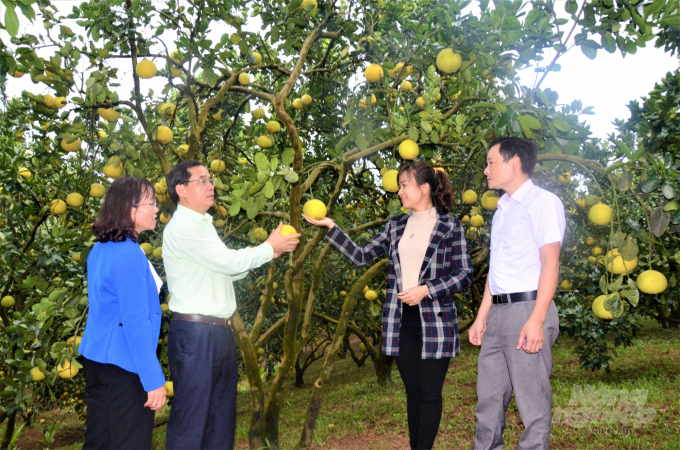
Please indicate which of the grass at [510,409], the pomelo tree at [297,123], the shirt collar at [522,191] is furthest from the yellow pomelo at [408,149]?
the grass at [510,409]

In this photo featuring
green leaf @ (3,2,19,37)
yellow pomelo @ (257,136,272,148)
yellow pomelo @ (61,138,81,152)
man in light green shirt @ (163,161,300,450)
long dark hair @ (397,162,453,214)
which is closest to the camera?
green leaf @ (3,2,19,37)

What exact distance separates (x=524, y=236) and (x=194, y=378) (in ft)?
5.08

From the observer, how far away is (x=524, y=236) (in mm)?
2154

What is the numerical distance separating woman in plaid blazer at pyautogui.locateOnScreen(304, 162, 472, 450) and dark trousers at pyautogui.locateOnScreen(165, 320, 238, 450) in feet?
2.78

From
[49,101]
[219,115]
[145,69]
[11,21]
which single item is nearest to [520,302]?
[11,21]

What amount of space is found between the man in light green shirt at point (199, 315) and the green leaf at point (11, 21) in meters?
0.93

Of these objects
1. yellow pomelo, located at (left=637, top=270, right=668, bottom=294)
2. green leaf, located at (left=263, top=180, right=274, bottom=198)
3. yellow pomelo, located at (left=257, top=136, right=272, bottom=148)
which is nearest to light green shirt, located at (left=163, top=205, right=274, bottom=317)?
green leaf, located at (left=263, top=180, right=274, bottom=198)

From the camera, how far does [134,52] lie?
333cm

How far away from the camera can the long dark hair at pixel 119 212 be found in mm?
2029

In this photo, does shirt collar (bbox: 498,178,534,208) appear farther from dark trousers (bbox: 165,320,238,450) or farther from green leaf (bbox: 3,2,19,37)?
green leaf (bbox: 3,2,19,37)

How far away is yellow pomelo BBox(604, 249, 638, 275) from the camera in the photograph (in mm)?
2400

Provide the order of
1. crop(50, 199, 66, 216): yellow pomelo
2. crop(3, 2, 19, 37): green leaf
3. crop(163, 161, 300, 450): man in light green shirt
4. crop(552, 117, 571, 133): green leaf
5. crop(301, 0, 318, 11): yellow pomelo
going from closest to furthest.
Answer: crop(3, 2, 19, 37): green leaf < crop(163, 161, 300, 450): man in light green shirt < crop(552, 117, 571, 133): green leaf < crop(301, 0, 318, 11): yellow pomelo < crop(50, 199, 66, 216): yellow pomelo

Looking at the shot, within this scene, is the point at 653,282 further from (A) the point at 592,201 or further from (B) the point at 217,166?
(B) the point at 217,166

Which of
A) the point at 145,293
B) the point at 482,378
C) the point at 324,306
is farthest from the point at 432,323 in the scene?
the point at 324,306
